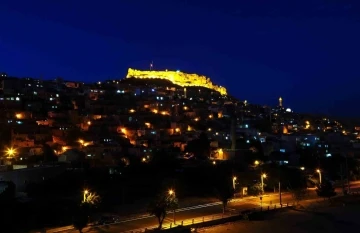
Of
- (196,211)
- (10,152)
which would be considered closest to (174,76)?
(10,152)

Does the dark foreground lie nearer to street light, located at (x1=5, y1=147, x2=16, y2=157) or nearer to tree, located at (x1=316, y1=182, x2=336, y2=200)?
tree, located at (x1=316, y1=182, x2=336, y2=200)

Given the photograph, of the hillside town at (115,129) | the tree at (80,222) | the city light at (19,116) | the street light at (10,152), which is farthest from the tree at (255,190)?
the city light at (19,116)

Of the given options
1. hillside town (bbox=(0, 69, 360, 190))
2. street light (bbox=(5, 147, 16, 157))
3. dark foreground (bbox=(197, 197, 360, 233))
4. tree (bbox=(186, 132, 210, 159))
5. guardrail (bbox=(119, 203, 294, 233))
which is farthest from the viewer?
tree (bbox=(186, 132, 210, 159))

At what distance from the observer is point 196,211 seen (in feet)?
94.3

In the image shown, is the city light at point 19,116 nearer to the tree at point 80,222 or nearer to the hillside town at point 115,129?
the hillside town at point 115,129

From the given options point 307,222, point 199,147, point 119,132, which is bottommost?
point 307,222

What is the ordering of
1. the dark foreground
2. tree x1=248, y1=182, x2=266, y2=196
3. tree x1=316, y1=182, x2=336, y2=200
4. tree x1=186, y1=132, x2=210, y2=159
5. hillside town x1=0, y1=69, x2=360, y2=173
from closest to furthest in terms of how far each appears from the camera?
the dark foreground → tree x1=316, y1=182, x2=336, y2=200 → tree x1=248, y1=182, x2=266, y2=196 → hillside town x1=0, y1=69, x2=360, y2=173 → tree x1=186, y1=132, x2=210, y2=159

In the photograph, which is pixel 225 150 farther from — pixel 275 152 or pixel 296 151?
pixel 296 151

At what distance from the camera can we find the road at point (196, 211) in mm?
23750

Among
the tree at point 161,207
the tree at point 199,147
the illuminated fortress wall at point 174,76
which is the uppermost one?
the illuminated fortress wall at point 174,76

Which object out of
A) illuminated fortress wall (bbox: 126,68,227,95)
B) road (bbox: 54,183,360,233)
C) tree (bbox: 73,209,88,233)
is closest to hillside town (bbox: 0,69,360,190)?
road (bbox: 54,183,360,233)

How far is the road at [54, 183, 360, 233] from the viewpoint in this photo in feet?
77.9

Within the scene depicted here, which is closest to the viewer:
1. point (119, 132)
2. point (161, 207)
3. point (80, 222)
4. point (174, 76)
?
point (80, 222)

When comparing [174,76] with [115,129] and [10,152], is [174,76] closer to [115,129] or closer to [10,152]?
[115,129]
